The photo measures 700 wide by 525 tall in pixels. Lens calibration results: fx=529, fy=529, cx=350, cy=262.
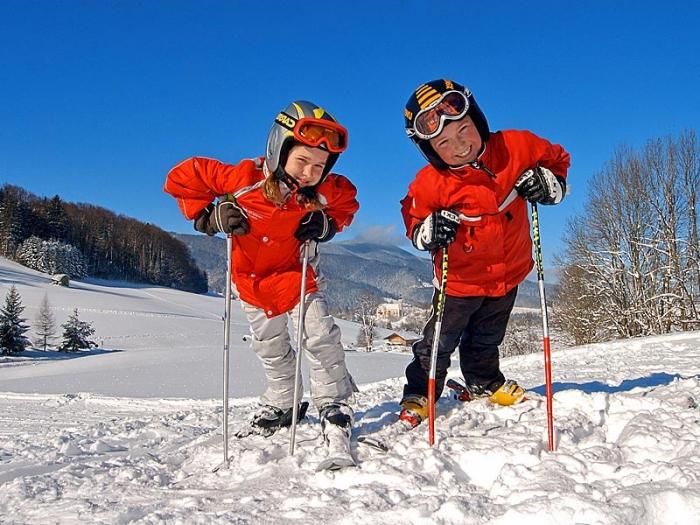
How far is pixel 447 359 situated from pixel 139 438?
276cm

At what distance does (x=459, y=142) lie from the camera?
3.39 m

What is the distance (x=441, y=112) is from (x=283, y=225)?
4.11ft

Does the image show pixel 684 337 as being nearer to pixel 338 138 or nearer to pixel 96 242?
pixel 338 138

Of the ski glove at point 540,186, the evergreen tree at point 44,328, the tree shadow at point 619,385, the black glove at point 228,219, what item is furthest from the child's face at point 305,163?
the evergreen tree at point 44,328

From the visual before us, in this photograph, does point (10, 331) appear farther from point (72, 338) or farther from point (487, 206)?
point (487, 206)

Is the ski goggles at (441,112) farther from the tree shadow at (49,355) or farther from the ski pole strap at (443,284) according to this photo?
the tree shadow at (49,355)

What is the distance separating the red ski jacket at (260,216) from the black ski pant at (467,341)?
3.09ft

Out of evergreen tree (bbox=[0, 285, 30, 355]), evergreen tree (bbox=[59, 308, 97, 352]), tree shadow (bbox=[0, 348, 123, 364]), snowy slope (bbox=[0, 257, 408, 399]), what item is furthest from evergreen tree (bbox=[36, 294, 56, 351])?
evergreen tree (bbox=[0, 285, 30, 355])

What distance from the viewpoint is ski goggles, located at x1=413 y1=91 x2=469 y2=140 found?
3.35 metres

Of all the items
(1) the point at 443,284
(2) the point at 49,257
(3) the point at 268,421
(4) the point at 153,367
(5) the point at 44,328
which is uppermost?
(2) the point at 49,257

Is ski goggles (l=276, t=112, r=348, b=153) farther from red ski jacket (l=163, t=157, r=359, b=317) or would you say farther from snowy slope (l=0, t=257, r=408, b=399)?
snowy slope (l=0, t=257, r=408, b=399)

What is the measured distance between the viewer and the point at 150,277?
91812 millimetres

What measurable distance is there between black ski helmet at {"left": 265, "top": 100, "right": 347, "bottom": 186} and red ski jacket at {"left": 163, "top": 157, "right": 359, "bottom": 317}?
0.14 meters

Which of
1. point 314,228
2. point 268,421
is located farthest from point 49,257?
point 314,228
